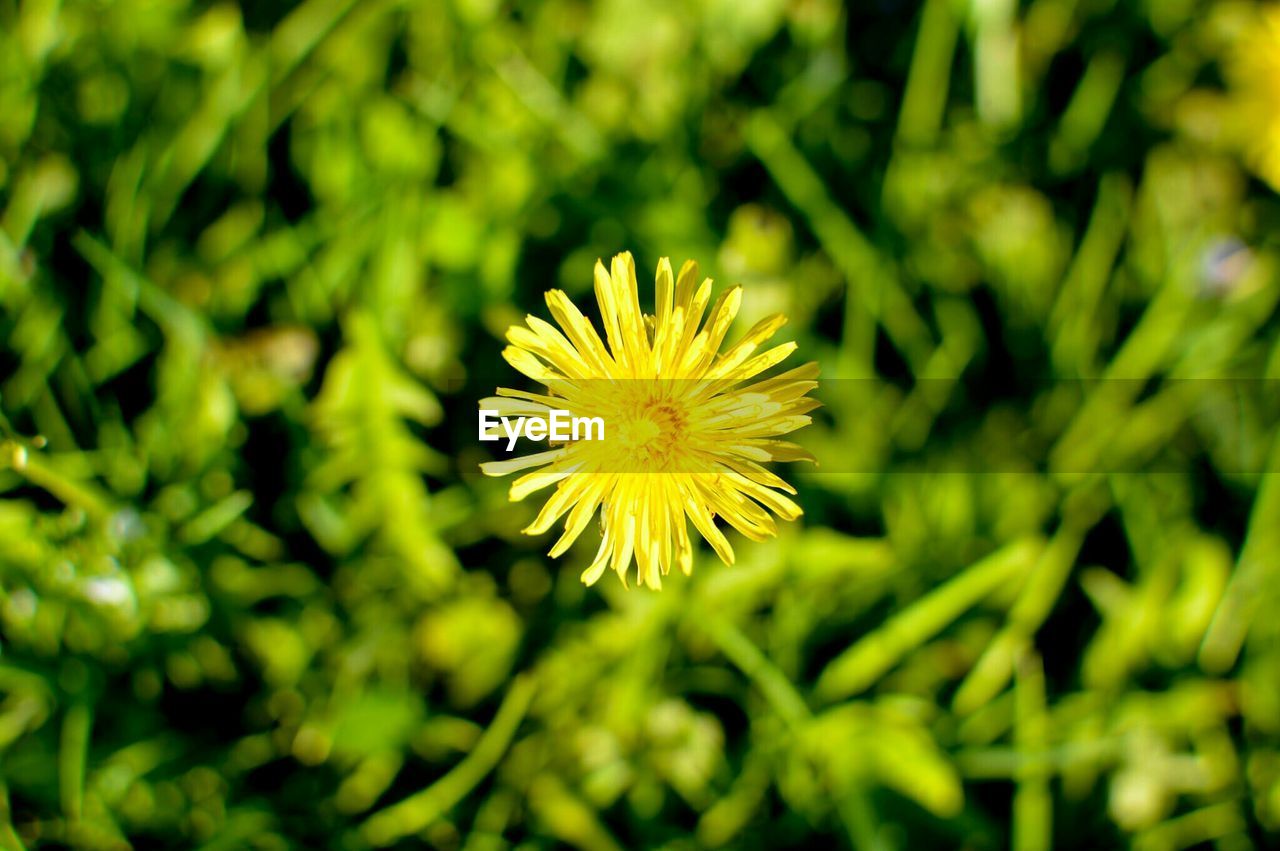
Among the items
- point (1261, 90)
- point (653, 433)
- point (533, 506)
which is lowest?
point (533, 506)

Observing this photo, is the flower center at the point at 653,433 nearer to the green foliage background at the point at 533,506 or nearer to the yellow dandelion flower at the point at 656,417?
the yellow dandelion flower at the point at 656,417

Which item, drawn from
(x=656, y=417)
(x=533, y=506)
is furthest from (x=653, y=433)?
(x=533, y=506)

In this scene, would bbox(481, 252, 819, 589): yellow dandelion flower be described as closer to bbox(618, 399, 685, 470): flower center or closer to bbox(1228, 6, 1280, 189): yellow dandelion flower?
bbox(618, 399, 685, 470): flower center

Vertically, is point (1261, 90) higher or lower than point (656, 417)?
higher

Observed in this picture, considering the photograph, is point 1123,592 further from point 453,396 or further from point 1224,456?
point 453,396

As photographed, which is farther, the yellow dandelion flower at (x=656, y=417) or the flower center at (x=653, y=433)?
the flower center at (x=653, y=433)
